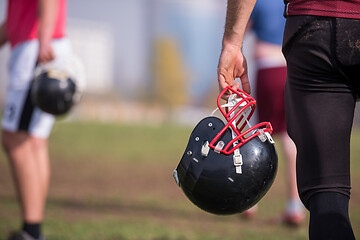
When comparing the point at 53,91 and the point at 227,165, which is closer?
the point at 227,165

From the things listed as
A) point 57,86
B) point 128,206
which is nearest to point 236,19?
point 57,86

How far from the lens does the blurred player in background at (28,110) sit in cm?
308

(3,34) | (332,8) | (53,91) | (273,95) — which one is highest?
(332,8)

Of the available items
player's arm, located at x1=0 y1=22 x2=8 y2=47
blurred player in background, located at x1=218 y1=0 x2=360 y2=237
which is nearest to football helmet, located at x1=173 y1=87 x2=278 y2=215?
blurred player in background, located at x1=218 y1=0 x2=360 y2=237

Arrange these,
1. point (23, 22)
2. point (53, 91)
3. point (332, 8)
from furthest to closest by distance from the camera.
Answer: point (23, 22) < point (53, 91) < point (332, 8)

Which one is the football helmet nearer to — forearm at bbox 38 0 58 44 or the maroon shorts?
forearm at bbox 38 0 58 44

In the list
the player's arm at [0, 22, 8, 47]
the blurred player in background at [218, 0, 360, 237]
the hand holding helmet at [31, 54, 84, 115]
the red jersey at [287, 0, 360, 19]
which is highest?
the red jersey at [287, 0, 360, 19]

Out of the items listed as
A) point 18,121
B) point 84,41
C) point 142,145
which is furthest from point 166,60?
point 18,121

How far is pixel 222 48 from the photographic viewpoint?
188 centimetres

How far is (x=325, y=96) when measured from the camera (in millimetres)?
1570

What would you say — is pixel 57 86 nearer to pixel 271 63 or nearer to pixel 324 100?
pixel 271 63

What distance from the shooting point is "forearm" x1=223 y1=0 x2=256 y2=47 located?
1763 millimetres

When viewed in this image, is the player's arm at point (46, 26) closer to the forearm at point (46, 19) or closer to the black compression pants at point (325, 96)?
the forearm at point (46, 19)

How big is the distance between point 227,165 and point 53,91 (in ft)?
6.14
